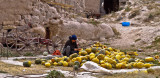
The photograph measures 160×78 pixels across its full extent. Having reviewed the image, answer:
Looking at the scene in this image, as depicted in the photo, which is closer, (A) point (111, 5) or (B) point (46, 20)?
(B) point (46, 20)

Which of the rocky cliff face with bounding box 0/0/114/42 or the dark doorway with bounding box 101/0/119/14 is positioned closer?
the rocky cliff face with bounding box 0/0/114/42

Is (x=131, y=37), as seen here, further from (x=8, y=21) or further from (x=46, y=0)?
(x=8, y=21)

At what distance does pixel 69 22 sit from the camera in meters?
10.5

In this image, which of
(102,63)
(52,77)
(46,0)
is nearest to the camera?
(52,77)

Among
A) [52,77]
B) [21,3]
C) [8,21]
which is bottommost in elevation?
[52,77]

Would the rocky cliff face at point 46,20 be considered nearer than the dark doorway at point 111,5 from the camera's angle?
Yes

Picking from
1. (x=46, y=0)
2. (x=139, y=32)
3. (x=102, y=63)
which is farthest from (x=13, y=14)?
(x=139, y=32)

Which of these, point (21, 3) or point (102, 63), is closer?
point (102, 63)

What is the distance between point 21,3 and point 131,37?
636 centimetres

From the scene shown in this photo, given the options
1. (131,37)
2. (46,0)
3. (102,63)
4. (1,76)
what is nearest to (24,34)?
(46,0)

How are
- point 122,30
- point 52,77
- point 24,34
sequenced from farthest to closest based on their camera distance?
point 122,30 → point 24,34 → point 52,77

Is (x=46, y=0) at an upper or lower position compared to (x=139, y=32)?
upper

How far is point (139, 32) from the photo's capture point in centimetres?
1215

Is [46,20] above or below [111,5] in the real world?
below
